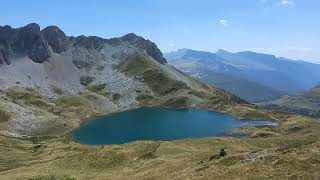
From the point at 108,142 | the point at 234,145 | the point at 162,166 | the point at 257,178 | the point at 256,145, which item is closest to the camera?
the point at 257,178

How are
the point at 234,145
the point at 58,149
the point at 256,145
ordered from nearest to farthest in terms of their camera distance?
the point at 234,145 < the point at 256,145 < the point at 58,149

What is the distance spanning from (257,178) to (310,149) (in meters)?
10.7

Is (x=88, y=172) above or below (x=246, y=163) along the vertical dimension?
below

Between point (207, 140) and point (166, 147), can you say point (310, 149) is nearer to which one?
point (166, 147)

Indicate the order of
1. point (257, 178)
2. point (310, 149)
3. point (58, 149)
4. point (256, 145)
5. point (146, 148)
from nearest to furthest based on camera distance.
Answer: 1. point (257, 178)
2. point (310, 149)
3. point (146, 148)
4. point (256, 145)
5. point (58, 149)

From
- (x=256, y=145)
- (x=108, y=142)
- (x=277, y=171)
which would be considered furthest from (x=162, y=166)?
(x=108, y=142)

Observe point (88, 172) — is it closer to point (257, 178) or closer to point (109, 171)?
point (109, 171)

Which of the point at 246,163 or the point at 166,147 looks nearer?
the point at 246,163

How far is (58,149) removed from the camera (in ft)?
519

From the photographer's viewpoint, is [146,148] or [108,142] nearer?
[146,148]

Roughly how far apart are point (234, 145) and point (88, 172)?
61.7m

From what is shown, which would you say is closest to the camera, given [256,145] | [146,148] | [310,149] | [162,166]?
[310,149]

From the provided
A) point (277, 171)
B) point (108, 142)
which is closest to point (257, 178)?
point (277, 171)

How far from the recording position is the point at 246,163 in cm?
5425
